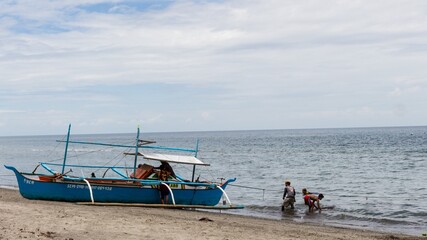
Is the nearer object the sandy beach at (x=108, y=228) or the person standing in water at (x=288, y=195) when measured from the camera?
the sandy beach at (x=108, y=228)

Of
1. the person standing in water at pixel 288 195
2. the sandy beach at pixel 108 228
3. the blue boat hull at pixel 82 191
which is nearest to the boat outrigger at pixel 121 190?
the blue boat hull at pixel 82 191

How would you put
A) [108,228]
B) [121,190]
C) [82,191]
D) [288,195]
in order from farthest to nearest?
1. [288,195]
2. [121,190]
3. [82,191]
4. [108,228]

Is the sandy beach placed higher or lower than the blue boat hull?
higher

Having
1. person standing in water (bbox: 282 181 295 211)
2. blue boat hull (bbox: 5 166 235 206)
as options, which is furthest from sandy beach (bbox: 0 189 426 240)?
person standing in water (bbox: 282 181 295 211)

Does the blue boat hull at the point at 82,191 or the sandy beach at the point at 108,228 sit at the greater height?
the sandy beach at the point at 108,228

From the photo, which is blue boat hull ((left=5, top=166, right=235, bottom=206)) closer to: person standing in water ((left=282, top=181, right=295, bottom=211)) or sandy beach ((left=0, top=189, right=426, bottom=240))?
sandy beach ((left=0, top=189, right=426, bottom=240))

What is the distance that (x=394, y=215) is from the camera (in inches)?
840

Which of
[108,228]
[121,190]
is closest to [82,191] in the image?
[121,190]

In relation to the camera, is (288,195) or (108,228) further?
(288,195)

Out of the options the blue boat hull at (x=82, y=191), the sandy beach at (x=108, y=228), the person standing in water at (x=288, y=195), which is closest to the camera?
the sandy beach at (x=108, y=228)

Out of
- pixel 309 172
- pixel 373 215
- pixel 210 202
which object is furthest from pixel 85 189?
pixel 309 172

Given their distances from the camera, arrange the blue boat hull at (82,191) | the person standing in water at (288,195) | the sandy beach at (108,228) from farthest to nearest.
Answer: the person standing in water at (288,195) < the blue boat hull at (82,191) < the sandy beach at (108,228)

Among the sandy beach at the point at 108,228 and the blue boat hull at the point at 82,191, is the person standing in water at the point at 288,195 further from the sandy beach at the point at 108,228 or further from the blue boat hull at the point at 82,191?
the sandy beach at the point at 108,228

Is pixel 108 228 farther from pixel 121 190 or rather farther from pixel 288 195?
pixel 288 195
